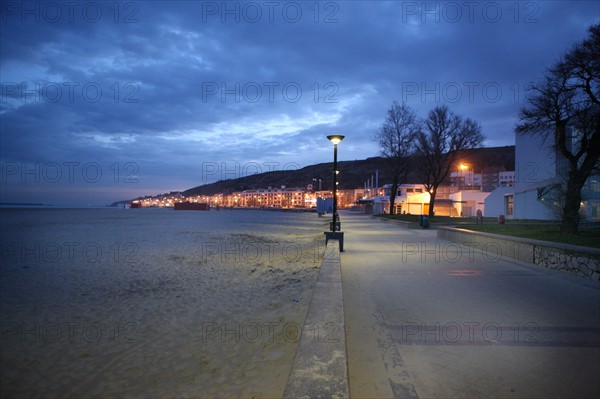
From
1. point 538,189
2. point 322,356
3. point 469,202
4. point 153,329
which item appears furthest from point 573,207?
point 469,202

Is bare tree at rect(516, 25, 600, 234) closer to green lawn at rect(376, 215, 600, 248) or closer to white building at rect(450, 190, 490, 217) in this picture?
green lawn at rect(376, 215, 600, 248)

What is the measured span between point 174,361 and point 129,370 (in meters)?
0.62

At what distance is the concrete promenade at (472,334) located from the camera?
3.71 metres

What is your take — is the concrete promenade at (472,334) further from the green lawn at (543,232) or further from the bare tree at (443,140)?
the bare tree at (443,140)

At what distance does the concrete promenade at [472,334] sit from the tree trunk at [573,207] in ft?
15.1

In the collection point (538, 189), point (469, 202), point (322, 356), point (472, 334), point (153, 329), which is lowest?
point (153, 329)

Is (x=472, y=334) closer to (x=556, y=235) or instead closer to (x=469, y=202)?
(x=556, y=235)

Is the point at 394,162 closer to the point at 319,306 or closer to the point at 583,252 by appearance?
the point at 583,252

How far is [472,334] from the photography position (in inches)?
200

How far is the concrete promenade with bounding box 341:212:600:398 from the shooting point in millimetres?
3715

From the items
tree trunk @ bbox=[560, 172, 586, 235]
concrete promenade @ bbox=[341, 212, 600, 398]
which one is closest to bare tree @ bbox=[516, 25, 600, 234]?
tree trunk @ bbox=[560, 172, 586, 235]

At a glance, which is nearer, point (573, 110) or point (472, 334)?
point (472, 334)

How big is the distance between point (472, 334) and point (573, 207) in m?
11.3

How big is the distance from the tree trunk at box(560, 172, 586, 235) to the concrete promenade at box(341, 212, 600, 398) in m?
4.60
